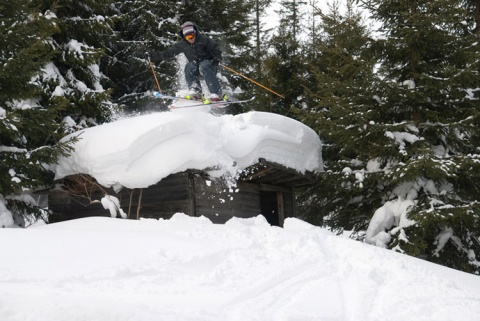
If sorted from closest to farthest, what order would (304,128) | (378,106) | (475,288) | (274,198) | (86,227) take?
1. (475,288)
2. (86,227)
3. (378,106)
4. (304,128)
5. (274,198)

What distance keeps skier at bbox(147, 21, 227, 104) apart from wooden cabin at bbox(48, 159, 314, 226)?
263 centimetres

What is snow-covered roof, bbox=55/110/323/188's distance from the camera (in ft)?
34.9

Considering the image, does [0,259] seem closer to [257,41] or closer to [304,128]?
[304,128]

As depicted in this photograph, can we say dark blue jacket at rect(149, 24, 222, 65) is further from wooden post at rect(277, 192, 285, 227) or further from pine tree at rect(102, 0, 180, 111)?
pine tree at rect(102, 0, 180, 111)

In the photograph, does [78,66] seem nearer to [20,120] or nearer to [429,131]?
[20,120]

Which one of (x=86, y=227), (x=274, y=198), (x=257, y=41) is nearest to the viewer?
(x=86, y=227)

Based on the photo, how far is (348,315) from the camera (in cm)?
479

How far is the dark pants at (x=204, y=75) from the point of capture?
13320mm

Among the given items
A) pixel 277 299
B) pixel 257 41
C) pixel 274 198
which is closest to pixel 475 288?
pixel 277 299

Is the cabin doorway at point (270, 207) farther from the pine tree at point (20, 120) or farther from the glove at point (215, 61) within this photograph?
the pine tree at point (20, 120)

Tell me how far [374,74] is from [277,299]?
7.47m

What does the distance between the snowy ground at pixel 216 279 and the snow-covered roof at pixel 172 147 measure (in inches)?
125

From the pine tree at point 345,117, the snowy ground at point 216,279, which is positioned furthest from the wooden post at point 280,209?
the snowy ground at point 216,279

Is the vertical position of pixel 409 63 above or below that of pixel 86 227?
above
